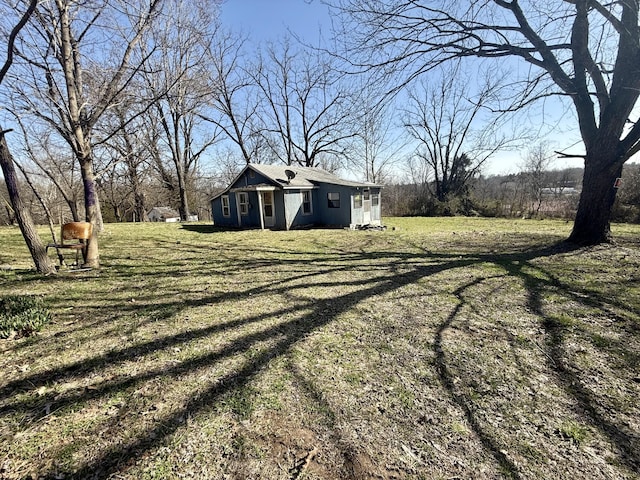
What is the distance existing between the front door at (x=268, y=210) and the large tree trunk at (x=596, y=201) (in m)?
11.9

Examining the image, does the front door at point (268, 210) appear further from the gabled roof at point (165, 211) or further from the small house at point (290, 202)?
the gabled roof at point (165, 211)

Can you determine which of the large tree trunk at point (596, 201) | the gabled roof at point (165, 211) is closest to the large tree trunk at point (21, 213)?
the large tree trunk at point (596, 201)

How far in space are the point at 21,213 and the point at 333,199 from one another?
12171mm

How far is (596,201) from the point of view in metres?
6.34

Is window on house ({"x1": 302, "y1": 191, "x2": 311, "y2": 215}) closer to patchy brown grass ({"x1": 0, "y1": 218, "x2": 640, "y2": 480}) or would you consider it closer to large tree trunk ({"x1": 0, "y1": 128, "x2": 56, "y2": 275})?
patchy brown grass ({"x1": 0, "y1": 218, "x2": 640, "y2": 480})

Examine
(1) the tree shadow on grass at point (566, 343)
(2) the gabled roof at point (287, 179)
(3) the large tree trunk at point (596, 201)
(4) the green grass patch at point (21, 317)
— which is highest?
(2) the gabled roof at point (287, 179)

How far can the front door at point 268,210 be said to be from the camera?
593 inches

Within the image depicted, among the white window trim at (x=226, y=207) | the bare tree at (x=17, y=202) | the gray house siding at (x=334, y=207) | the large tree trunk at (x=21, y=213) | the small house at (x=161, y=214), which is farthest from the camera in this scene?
the small house at (x=161, y=214)

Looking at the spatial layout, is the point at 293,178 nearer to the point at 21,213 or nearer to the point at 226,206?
the point at 226,206

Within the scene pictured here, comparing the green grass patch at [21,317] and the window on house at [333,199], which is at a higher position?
the window on house at [333,199]

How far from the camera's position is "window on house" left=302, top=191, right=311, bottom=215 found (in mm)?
15547

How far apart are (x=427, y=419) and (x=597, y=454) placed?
97cm

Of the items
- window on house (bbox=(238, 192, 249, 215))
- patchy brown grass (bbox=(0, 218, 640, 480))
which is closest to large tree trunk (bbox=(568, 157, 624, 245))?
patchy brown grass (bbox=(0, 218, 640, 480))

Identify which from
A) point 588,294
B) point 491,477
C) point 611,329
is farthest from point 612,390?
point 588,294
